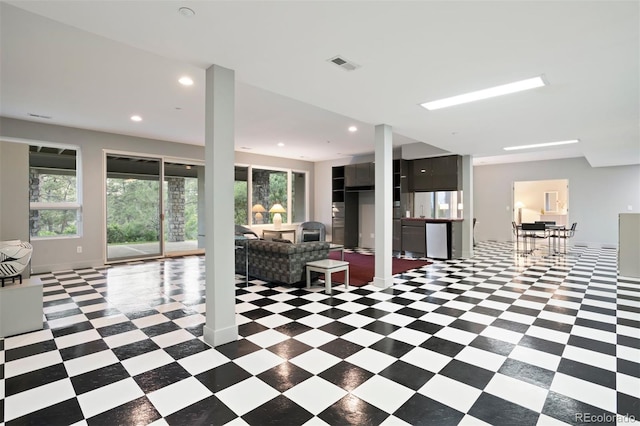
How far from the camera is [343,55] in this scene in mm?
2617

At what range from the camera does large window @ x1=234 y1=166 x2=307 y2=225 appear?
29.5 ft

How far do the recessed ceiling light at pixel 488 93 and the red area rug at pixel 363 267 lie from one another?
9.40ft

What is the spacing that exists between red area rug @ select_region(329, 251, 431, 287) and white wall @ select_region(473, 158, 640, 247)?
5559 mm

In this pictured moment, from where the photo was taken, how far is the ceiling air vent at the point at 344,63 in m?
2.69

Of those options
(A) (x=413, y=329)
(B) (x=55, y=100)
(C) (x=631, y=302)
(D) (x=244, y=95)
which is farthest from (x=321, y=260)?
(B) (x=55, y=100)

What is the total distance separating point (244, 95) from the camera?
4320 mm

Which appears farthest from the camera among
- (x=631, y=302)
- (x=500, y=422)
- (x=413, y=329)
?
(x=631, y=302)

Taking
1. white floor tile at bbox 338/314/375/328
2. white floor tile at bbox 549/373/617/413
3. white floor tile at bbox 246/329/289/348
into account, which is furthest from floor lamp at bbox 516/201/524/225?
white floor tile at bbox 246/329/289/348

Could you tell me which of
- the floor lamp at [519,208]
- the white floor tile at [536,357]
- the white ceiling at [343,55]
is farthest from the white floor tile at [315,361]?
the floor lamp at [519,208]

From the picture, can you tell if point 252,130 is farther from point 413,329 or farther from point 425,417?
point 425,417

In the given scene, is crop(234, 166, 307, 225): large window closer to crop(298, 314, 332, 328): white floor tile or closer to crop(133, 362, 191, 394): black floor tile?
crop(298, 314, 332, 328): white floor tile

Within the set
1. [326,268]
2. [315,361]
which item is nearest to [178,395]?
[315,361]

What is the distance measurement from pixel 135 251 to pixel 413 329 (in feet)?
22.4

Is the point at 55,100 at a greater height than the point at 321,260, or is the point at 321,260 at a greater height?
the point at 55,100
